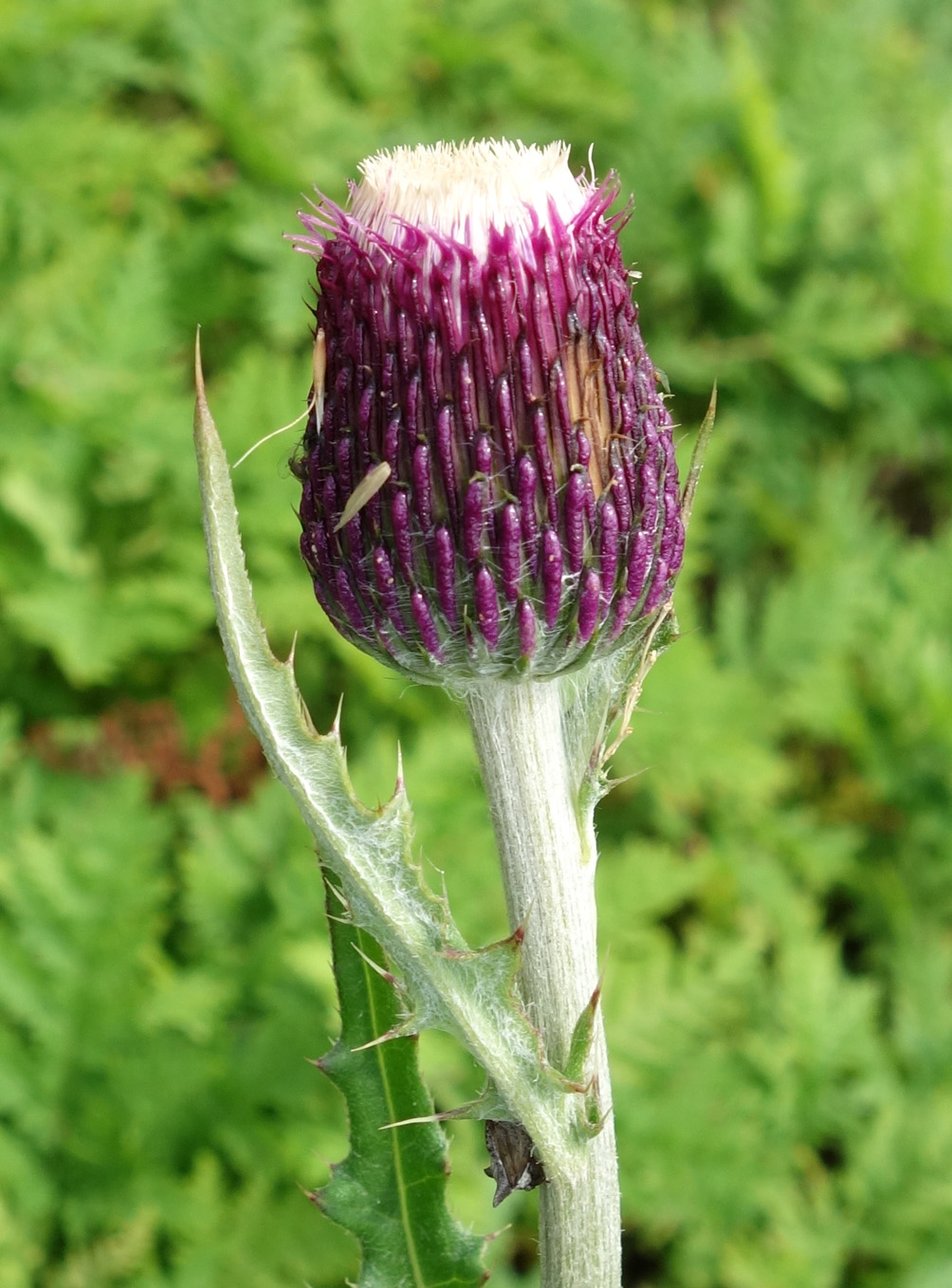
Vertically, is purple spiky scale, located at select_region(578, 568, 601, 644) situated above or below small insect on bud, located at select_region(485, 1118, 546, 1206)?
above

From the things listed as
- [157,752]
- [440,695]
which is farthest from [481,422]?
[440,695]

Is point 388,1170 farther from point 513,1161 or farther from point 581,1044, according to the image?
point 581,1044

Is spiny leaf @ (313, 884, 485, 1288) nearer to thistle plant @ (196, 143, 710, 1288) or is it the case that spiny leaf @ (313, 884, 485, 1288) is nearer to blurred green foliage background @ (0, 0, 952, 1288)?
thistle plant @ (196, 143, 710, 1288)

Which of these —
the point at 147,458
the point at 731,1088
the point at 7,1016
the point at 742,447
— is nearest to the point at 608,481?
the point at 731,1088

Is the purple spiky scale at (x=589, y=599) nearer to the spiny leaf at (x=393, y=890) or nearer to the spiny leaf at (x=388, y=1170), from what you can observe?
the spiny leaf at (x=393, y=890)

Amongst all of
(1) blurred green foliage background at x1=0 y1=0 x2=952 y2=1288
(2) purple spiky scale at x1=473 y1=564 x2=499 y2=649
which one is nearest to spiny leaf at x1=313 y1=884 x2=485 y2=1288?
(2) purple spiky scale at x1=473 y1=564 x2=499 y2=649

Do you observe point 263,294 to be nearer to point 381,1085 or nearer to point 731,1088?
point 731,1088
